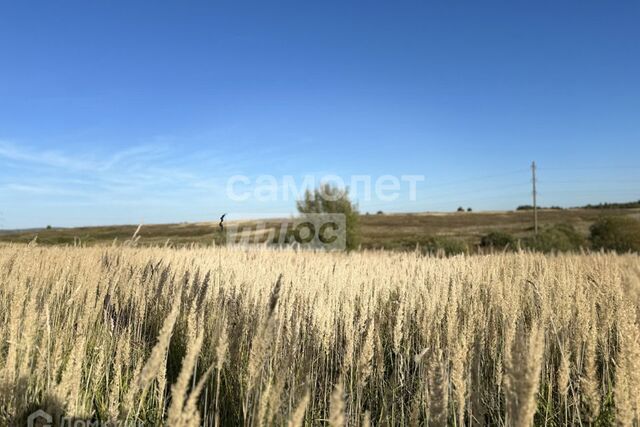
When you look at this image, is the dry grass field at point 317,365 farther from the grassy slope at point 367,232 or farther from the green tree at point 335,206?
the green tree at point 335,206

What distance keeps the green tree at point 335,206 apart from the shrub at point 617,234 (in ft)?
39.1

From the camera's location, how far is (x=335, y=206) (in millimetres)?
22578

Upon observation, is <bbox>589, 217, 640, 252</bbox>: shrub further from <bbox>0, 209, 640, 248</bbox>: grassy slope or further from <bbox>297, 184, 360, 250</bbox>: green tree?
<bbox>297, 184, 360, 250</bbox>: green tree

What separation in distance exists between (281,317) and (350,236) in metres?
19.0

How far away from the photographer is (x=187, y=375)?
0.89 metres

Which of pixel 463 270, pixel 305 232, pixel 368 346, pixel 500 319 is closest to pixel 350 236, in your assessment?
pixel 305 232

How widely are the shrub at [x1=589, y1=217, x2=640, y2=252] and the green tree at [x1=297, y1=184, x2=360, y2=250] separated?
11.9 m

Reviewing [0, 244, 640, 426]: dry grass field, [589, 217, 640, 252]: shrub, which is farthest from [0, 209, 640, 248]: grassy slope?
[0, 244, 640, 426]: dry grass field

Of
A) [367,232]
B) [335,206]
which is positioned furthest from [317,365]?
[367,232]

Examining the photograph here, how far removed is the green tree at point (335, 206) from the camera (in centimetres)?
2141

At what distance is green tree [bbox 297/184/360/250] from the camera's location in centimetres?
2141

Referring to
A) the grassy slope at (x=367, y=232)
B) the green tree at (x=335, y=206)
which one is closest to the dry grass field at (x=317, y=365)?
the grassy slope at (x=367, y=232)

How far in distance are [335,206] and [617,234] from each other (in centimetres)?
1464

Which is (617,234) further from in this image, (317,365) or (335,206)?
(317,365)
